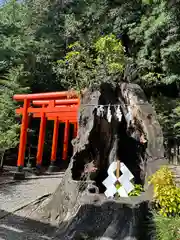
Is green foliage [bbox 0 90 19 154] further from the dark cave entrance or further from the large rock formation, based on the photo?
the dark cave entrance

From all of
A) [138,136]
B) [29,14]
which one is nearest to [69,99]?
[138,136]

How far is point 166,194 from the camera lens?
3.96 m

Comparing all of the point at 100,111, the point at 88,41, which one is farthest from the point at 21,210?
the point at 88,41

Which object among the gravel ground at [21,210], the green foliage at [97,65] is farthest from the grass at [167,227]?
the green foliage at [97,65]

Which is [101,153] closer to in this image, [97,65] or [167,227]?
[97,65]

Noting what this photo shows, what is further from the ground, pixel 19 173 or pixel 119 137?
pixel 119 137

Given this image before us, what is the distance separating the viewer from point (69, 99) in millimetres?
11383

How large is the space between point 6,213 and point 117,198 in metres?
3.23

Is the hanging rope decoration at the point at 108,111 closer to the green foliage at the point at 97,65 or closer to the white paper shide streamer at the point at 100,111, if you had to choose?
the white paper shide streamer at the point at 100,111

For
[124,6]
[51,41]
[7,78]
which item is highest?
[124,6]

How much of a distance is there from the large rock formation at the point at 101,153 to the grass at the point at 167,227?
0.80 metres

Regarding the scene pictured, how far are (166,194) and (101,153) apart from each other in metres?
3.01

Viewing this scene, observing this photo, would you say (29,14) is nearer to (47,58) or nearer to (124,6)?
(47,58)

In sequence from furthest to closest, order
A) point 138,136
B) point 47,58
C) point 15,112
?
point 47,58 < point 15,112 < point 138,136
